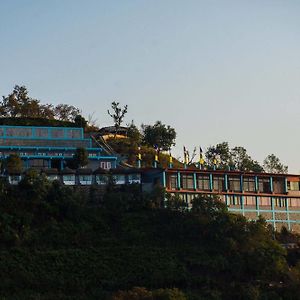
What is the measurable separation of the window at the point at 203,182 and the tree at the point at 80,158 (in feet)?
25.8

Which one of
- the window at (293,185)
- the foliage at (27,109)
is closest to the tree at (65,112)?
the foliage at (27,109)

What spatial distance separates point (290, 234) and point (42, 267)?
57.7ft

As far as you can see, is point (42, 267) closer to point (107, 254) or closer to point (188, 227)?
point (107, 254)

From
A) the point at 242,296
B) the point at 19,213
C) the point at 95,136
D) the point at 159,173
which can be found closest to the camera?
the point at 242,296

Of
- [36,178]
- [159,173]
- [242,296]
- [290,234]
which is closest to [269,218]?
[290,234]

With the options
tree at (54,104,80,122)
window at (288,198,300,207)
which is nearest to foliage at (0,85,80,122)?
tree at (54,104,80,122)

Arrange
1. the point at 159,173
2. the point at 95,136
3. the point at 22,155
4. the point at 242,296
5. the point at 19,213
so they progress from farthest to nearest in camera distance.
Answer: the point at 95,136 < the point at 22,155 < the point at 159,173 < the point at 19,213 < the point at 242,296

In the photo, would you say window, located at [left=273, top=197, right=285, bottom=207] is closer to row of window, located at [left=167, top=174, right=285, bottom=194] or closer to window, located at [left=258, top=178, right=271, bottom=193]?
row of window, located at [left=167, top=174, right=285, bottom=194]

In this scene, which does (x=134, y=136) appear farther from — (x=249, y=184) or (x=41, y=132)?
(x=249, y=184)

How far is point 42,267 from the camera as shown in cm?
4116

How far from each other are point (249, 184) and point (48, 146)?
14837mm

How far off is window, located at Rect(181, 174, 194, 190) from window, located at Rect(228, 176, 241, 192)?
2.87 metres

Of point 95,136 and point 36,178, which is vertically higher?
point 95,136

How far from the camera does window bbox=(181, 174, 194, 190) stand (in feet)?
167
